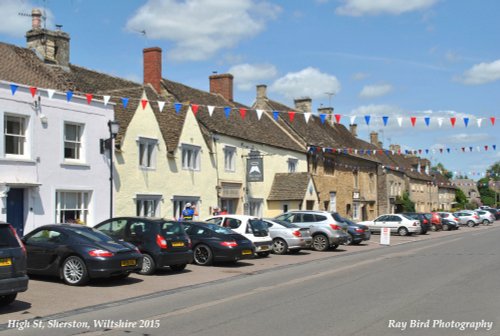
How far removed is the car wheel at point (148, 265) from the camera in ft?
49.2

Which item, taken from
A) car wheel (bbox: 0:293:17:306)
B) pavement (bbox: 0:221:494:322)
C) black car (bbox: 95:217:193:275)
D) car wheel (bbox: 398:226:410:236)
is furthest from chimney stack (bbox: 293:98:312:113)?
car wheel (bbox: 0:293:17:306)

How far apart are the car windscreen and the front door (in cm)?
856

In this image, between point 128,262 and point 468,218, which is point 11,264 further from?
point 468,218

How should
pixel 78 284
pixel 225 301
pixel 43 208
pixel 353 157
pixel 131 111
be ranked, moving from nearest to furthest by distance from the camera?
pixel 225 301, pixel 78 284, pixel 43 208, pixel 131 111, pixel 353 157

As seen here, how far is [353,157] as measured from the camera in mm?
47125

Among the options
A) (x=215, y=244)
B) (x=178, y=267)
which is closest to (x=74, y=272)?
(x=178, y=267)

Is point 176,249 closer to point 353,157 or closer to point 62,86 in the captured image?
point 62,86

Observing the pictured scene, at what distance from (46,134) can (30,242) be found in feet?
22.4

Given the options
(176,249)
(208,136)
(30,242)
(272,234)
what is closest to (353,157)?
(208,136)

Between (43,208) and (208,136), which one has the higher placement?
(208,136)

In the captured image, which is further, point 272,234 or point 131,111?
point 131,111

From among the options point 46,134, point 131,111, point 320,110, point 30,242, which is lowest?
point 30,242

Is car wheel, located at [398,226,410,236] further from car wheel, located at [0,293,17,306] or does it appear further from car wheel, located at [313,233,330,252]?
car wheel, located at [0,293,17,306]

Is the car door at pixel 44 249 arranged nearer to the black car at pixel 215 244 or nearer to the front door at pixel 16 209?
the black car at pixel 215 244
